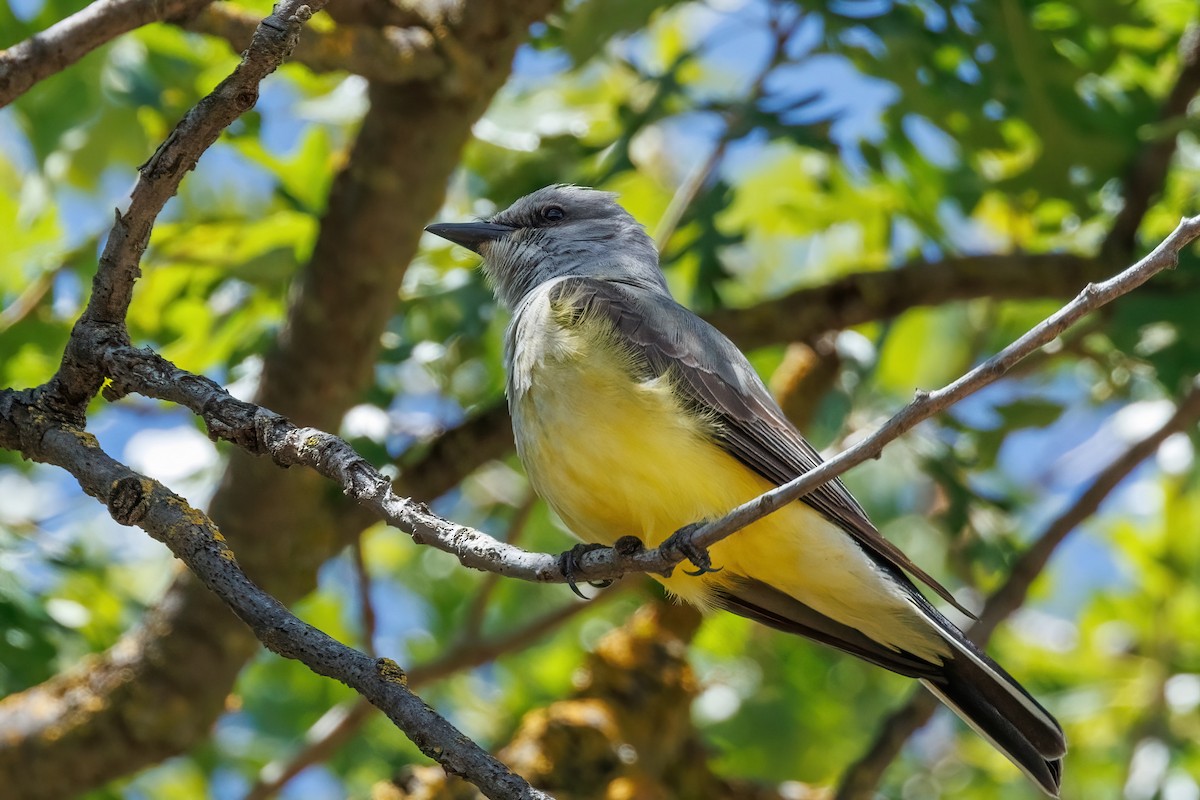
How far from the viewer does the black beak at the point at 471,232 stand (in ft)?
19.1

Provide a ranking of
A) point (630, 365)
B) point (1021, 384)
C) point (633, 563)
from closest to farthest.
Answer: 1. point (633, 563)
2. point (630, 365)
3. point (1021, 384)

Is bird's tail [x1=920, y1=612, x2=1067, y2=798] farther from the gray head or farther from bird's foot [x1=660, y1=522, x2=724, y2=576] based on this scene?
the gray head

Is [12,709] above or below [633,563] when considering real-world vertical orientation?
below

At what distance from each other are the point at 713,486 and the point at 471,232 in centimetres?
206

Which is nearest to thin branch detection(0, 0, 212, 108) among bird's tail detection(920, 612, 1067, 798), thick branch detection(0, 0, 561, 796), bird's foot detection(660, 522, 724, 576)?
thick branch detection(0, 0, 561, 796)

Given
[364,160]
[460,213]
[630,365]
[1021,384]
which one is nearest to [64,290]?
[364,160]

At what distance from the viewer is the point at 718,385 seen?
4.75 meters

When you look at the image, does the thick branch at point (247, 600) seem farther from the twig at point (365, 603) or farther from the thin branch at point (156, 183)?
the twig at point (365, 603)

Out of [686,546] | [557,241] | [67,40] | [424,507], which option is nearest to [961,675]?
[686,546]

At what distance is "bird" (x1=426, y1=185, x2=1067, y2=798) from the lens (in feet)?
14.3

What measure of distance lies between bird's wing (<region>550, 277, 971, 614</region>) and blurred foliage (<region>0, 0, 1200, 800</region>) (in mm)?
1106

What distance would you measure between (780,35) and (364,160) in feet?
7.17

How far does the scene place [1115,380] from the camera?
23.6 ft

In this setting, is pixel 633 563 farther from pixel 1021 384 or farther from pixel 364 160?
pixel 1021 384
